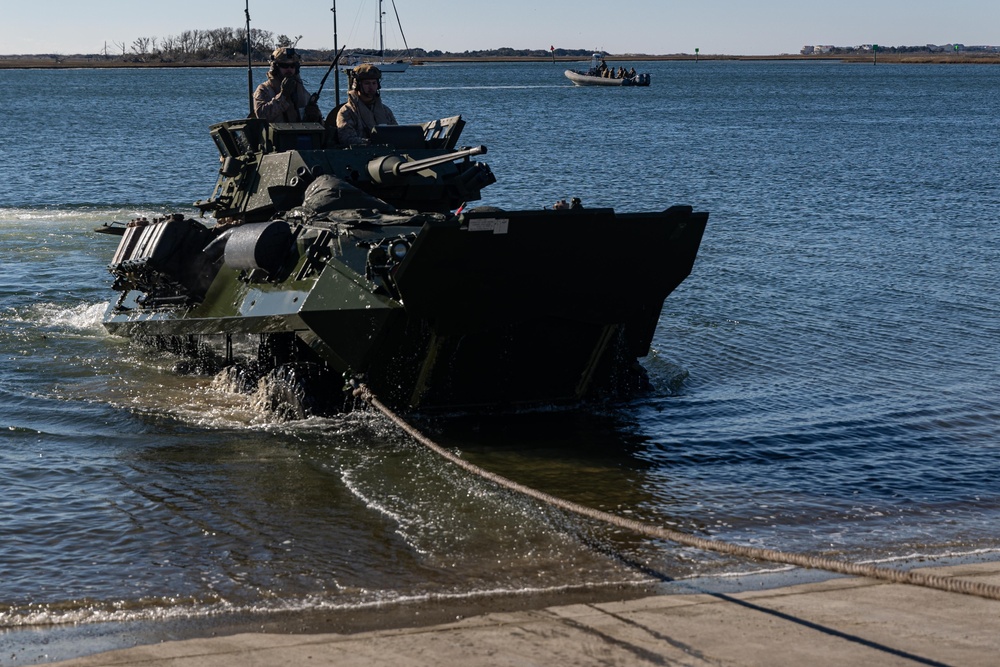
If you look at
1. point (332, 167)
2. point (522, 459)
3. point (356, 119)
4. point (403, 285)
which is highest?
point (356, 119)

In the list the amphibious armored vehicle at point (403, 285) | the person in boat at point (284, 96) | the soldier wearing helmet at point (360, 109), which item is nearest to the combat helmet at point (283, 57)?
the person in boat at point (284, 96)

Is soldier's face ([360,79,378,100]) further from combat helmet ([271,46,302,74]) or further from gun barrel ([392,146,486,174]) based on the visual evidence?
gun barrel ([392,146,486,174])

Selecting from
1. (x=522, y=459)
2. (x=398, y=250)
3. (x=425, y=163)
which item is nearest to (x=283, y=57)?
(x=425, y=163)

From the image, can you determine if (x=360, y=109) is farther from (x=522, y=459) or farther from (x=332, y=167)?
(x=522, y=459)

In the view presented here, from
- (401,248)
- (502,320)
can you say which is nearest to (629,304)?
(502,320)

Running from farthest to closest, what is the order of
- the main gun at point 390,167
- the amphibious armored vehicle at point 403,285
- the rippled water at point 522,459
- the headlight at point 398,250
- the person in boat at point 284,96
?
the person in boat at point 284,96 < the main gun at point 390,167 < the amphibious armored vehicle at point 403,285 < the headlight at point 398,250 < the rippled water at point 522,459

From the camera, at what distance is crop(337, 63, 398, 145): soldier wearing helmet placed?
1372 centimetres

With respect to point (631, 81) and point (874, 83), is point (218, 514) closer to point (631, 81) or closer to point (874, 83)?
point (631, 81)

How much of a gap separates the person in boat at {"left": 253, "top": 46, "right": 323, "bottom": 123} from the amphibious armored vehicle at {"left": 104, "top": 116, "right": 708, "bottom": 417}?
0.76m

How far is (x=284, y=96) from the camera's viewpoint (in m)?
14.0

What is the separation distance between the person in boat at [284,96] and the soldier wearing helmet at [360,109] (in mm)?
343

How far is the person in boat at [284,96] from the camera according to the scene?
14.0 metres

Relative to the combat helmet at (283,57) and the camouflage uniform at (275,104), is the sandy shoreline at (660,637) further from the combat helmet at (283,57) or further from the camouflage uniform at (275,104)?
the combat helmet at (283,57)

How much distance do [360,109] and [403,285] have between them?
4.57 m
